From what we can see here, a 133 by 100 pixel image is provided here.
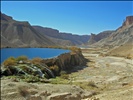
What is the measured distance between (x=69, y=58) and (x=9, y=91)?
31.8 metres

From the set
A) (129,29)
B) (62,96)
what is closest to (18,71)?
(62,96)

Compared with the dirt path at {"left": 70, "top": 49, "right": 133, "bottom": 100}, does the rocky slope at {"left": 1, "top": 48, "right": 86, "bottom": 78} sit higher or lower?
higher

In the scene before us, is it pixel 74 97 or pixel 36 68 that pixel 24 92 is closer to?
pixel 74 97

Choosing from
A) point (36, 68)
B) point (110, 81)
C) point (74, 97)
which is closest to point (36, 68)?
point (36, 68)

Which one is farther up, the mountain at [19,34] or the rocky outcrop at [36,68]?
the mountain at [19,34]

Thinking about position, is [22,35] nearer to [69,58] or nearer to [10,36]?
[10,36]

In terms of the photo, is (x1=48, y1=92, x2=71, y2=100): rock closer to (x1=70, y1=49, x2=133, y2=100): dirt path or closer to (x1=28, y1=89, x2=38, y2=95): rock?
(x1=28, y1=89, x2=38, y2=95): rock

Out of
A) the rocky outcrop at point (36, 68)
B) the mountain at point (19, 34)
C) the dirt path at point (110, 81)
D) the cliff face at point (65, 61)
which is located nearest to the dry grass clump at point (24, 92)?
the dirt path at point (110, 81)

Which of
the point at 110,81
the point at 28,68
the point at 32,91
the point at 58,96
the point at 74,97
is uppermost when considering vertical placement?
the point at 28,68

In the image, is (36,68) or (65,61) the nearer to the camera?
(36,68)

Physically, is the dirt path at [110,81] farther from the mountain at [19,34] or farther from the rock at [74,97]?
the mountain at [19,34]

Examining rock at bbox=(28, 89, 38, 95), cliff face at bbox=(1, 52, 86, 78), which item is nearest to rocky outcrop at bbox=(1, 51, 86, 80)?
cliff face at bbox=(1, 52, 86, 78)

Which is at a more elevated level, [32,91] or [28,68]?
[28,68]

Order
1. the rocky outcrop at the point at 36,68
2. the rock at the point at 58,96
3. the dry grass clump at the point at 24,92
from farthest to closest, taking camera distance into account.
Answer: the rocky outcrop at the point at 36,68, the rock at the point at 58,96, the dry grass clump at the point at 24,92
